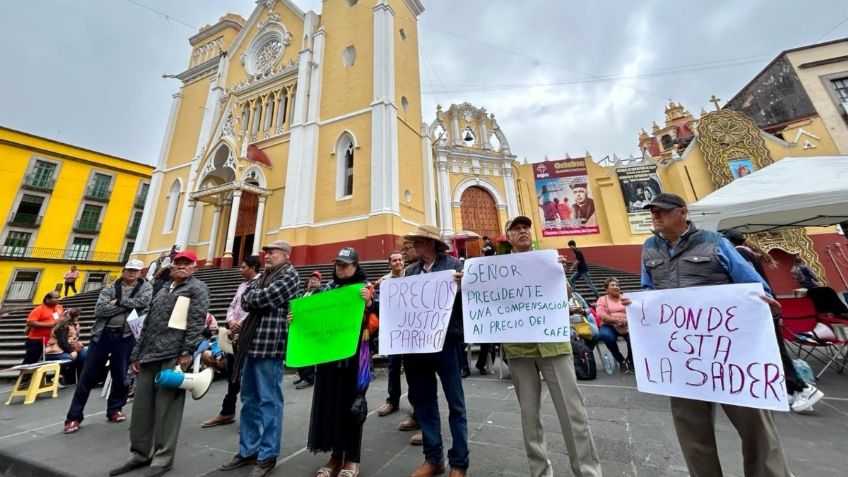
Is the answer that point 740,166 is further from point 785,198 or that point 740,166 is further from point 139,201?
point 139,201

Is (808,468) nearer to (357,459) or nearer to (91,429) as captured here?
(357,459)

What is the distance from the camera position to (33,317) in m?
5.64

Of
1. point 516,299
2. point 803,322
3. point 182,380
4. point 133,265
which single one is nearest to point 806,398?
point 803,322

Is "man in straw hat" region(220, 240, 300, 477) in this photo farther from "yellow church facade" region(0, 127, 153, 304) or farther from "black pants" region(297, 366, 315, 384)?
"yellow church facade" region(0, 127, 153, 304)

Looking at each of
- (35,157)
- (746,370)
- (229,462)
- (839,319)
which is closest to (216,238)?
(229,462)

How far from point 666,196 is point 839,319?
13.9 ft

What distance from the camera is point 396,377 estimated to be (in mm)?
3459

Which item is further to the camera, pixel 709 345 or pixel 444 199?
pixel 444 199

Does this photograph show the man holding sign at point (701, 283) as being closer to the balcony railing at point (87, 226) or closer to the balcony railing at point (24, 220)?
the balcony railing at point (24, 220)

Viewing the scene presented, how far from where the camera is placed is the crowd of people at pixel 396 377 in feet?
5.57

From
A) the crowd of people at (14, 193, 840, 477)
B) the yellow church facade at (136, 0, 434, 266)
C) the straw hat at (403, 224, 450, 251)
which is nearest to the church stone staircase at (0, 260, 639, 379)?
the yellow church facade at (136, 0, 434, 266)

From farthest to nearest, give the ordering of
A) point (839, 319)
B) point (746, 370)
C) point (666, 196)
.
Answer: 1. point (839, 319)
2. point (666, 196)
3. point (746, 370)

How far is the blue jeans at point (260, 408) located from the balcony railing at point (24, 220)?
32.7 m

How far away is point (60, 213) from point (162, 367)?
107ft
